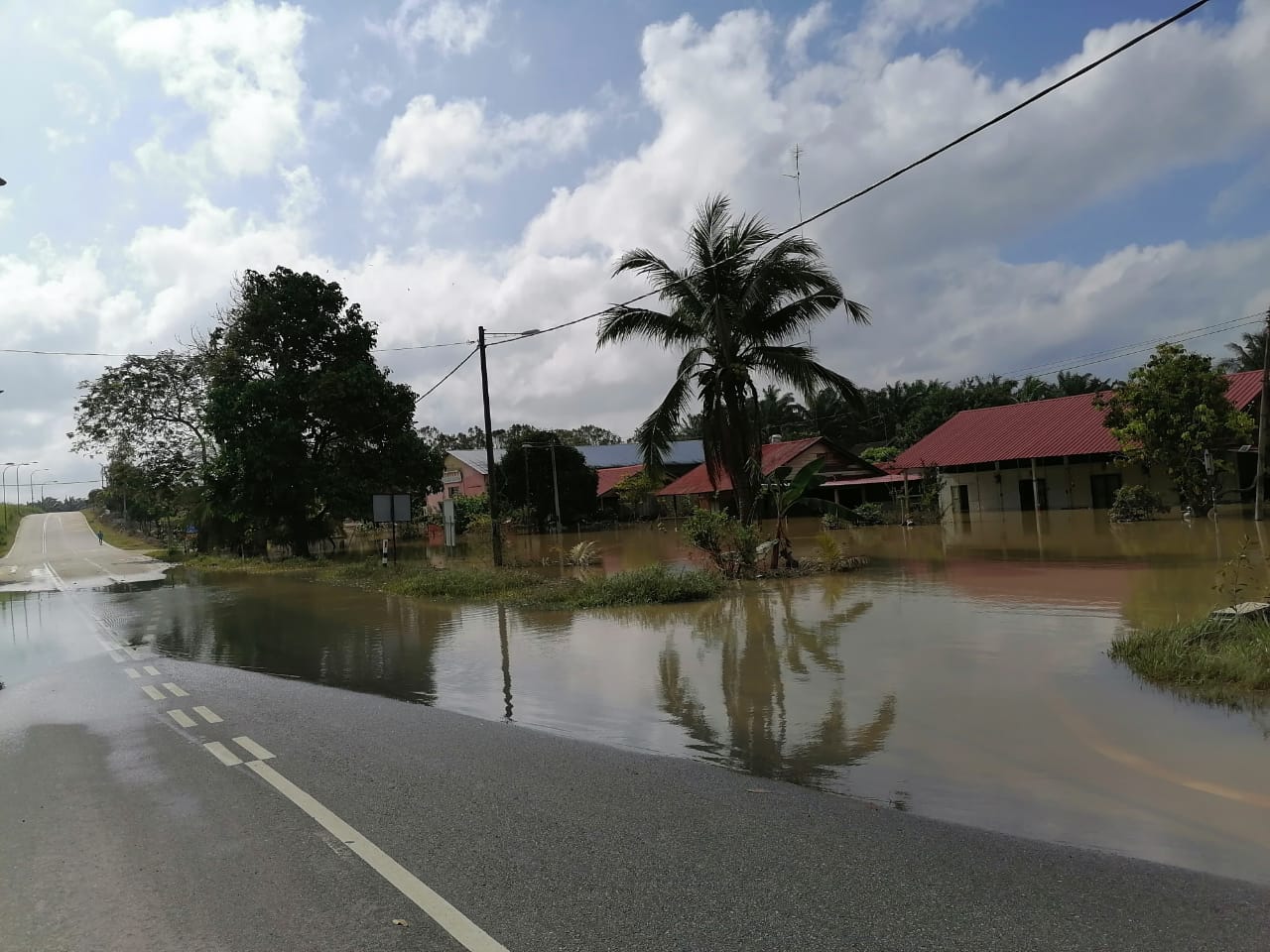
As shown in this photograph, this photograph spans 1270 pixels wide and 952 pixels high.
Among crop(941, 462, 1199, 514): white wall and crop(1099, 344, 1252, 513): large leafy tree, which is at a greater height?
crop(1099, 344, 1252, 513): large leafy tree

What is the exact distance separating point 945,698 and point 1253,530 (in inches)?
760

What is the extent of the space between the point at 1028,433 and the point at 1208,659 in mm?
33596

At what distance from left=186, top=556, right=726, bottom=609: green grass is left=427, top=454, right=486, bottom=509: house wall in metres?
34.7

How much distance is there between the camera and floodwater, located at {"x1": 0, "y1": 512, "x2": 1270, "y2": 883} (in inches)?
200

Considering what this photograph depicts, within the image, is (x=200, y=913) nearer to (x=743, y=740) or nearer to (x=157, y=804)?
(x=157, y=804)

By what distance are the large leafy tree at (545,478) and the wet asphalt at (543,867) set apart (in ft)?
134

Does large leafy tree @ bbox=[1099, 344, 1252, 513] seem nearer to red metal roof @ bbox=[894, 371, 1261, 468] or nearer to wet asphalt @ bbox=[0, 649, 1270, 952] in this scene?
red metal roof @ bbox=[894, 371, 1261, 468]

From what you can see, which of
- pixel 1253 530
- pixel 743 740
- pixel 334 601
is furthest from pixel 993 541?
pixel 743 740

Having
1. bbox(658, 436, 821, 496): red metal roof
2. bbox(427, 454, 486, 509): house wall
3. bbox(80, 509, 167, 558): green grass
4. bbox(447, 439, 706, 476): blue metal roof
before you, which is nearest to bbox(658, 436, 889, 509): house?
bbox(658, 436, 821, 496): red metal roof

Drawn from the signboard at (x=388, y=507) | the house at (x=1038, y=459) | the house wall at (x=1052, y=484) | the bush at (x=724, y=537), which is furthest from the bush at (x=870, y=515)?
the signboard at (x=388, y=507)

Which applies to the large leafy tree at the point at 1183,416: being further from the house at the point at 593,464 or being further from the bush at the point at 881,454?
the house at the point at 593,464

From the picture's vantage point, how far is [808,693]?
802cm

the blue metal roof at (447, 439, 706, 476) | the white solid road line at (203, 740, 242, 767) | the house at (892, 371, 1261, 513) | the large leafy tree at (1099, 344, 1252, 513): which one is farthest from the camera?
the blue metal roof at (447, 439, 706, 476)

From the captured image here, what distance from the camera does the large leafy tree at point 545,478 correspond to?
47188mm
